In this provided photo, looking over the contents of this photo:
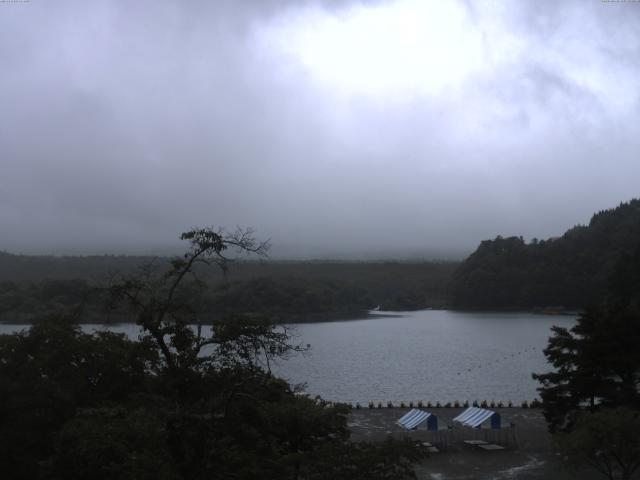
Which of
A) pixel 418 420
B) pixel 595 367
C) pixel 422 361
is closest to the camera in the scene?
pixel 595 367

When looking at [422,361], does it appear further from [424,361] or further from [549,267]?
[549,267]

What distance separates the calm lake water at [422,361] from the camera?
113ft

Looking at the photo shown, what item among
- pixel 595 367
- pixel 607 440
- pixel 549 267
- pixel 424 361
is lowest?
pixel 424 361

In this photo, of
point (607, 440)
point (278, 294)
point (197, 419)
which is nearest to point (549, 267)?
point (278, 294)

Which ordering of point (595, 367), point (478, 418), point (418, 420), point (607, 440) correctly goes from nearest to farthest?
point (607, 440)
point (595, 367)
point (478, 418)
point (418, 420)

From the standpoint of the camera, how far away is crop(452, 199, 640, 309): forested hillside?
85.6 metres

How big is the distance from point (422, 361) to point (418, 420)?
84.6ft

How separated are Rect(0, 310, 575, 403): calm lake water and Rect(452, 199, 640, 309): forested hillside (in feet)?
37.0

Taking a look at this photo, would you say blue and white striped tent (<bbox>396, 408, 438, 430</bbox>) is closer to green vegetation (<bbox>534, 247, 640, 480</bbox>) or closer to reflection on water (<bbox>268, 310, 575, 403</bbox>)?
green vegetation (<bbox>534, 247, 640, 480</bbox>)

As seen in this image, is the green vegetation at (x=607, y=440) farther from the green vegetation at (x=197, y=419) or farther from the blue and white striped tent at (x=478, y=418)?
the green vegetation at (x=197, y=419)

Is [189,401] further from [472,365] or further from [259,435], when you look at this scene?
[472,365]

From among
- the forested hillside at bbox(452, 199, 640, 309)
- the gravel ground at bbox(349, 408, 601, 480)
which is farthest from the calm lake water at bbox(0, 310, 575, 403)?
the forested hillside at bbox(452, 199, 640, 309)

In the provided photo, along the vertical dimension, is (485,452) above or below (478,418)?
below

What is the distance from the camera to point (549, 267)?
293ft
